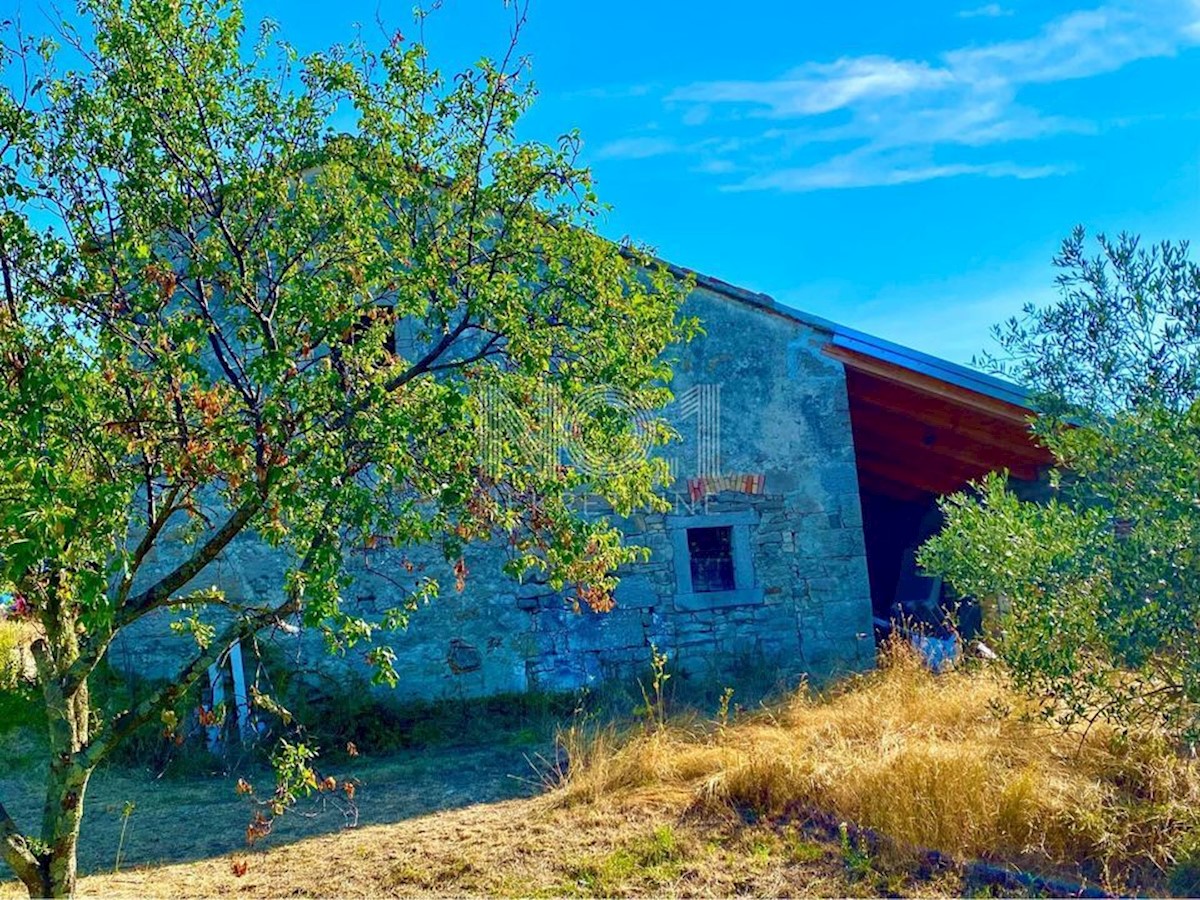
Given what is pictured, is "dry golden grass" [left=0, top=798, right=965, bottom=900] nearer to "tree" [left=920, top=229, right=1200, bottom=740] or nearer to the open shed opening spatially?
"tree" [left=920, top=229, right=1200, bottom=740]

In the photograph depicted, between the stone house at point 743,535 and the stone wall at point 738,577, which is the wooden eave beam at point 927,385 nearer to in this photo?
the stone house at point 743,535

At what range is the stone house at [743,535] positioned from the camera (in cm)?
845

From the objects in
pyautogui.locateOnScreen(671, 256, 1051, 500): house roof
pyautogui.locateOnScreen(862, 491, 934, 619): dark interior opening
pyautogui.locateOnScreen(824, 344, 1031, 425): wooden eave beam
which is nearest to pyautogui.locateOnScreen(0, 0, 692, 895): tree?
pyautogui.locateOnScreen(671, 256, 1051, 500): house roof

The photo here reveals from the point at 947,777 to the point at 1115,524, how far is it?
151cm

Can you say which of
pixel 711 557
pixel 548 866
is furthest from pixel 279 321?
pixel 711 557

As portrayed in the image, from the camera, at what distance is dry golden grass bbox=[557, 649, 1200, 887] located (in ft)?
A: 14.1

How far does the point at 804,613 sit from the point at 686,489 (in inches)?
66.4

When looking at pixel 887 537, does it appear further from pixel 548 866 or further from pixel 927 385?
pixel 548 866

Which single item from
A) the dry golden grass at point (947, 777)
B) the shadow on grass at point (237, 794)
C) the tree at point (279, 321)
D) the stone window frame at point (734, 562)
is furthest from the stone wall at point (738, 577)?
the tree at point (279, 321)

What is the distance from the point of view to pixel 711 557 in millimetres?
9016

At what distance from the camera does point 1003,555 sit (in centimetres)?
461

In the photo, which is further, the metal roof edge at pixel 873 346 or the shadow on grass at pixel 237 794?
the metal roof edge at pixel 873 346

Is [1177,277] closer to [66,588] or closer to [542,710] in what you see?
[66,588]

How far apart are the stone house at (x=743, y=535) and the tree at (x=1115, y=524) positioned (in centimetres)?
431
